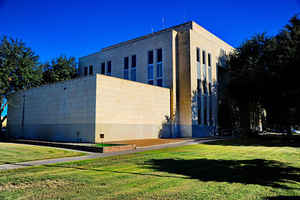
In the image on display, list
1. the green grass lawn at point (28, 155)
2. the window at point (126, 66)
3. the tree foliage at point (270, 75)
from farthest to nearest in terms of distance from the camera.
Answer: the window at point (126, 66), the tree foliage at point (270, 75), the green grass lawn at point (28, 155)

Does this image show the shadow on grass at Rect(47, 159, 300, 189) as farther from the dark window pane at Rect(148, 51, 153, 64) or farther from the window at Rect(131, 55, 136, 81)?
the window at Rect(131, 55, 136, 81)

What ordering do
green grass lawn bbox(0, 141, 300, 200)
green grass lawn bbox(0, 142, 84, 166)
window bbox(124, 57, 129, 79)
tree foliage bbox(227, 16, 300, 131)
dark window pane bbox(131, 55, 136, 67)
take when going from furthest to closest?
window bbox(124, 57, 129, 79), dark window pane bbox(131, 55, 136, 67), tree foliage bbox(227, 16, 300, 131), green grass lawn bbox(0, 142, 84, 166), green grass lawn bbox(0, 141, 300, 200)

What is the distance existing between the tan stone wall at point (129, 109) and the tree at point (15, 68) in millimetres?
17878

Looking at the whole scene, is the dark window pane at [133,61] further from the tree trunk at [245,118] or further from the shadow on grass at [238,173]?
the shadow on grass at [238,173]

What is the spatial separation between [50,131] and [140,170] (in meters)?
22.2

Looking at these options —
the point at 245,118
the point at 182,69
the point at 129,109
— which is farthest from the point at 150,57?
the point at 245,118

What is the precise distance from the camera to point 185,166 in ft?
32.9

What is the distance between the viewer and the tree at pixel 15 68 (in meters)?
33.0

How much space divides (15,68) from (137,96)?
65.2ft

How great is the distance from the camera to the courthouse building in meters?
24.6

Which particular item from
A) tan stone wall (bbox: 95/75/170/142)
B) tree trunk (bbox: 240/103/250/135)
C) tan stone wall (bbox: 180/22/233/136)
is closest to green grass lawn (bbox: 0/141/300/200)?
tan stone wall (bbox: 95/75/170/142)

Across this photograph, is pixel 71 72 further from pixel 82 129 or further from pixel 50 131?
pixel 82 129

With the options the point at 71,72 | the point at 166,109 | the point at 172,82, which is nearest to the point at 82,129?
the point at 166,109

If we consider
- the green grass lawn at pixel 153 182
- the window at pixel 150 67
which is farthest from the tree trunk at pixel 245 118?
the green grass lawn at pixel 153 182
